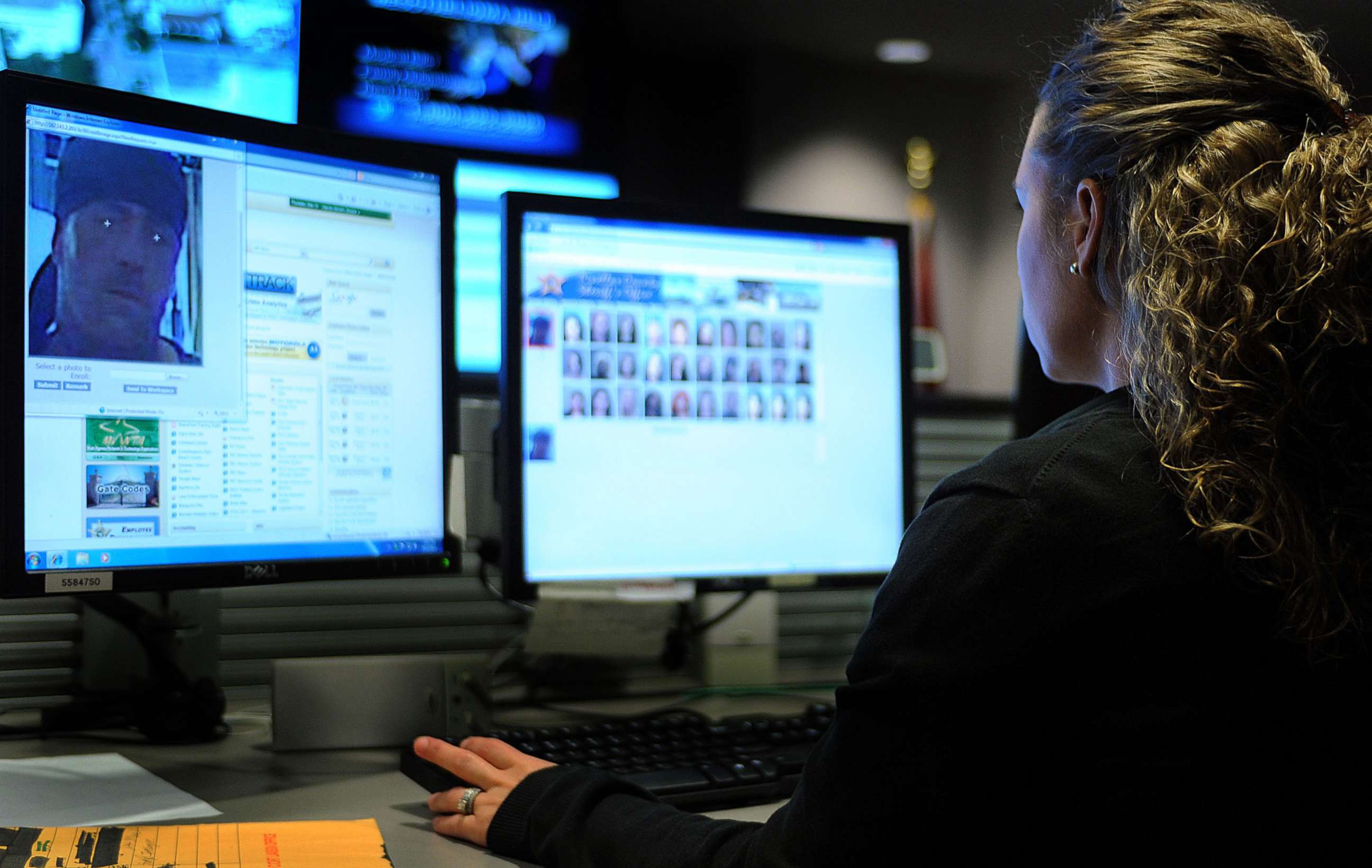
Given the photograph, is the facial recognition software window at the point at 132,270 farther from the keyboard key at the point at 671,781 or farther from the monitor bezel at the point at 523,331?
the keyboard key at the point at 671,781

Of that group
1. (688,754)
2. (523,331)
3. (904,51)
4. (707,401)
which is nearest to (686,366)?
(707,401)

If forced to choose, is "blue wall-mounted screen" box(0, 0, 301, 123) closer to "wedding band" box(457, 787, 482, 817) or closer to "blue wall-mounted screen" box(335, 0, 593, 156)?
"wedding band" box(457, 787, 482, 817)

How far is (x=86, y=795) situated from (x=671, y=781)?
389mm

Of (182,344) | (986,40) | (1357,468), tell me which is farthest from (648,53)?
(1357,468)

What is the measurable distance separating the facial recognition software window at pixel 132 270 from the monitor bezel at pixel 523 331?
248 millimetres

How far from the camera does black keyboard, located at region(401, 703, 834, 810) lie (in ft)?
2.57

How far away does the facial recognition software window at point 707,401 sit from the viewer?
3.53ft

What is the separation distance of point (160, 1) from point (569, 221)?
0.64m

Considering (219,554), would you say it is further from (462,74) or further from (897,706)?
(462,74)

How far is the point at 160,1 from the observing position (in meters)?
1.34

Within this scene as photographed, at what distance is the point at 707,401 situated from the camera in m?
1.14

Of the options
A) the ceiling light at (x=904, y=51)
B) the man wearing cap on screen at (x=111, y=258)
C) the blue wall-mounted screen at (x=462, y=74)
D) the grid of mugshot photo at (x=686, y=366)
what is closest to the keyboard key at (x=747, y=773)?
the grid of mugshot photo at (x=686, y=366)

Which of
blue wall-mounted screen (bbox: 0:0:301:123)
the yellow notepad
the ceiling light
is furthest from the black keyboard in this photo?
the ceiling light

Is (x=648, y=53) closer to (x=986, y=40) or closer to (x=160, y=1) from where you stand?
(x=986, y=40)
